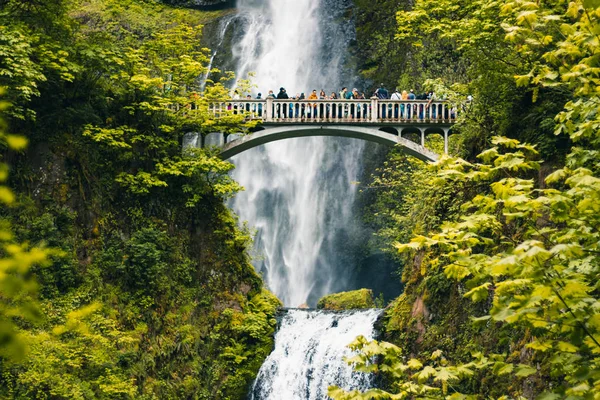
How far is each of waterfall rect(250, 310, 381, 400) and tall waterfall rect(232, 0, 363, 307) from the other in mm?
10049

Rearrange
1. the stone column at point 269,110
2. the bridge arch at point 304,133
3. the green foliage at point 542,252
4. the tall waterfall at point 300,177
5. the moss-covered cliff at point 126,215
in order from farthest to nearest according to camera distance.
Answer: the tall waterfall at point 300,177 → the stone column at point 269,110 → the bridge arch at point 304,133 → the moss-covered cliff at point 126,215 → the green foliage at point 542,252

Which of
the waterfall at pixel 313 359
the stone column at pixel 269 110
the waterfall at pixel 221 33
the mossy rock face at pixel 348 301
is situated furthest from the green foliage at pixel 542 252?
the waterfall at pixel 221 33

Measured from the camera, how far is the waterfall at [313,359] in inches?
805

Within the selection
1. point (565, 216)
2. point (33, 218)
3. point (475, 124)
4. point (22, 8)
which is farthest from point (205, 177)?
point (565, 216)

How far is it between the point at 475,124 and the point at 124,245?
1092 centimetres

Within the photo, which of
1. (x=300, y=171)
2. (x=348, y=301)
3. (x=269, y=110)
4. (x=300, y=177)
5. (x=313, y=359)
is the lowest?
(x=313, y=359)

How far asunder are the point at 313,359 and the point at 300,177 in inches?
580

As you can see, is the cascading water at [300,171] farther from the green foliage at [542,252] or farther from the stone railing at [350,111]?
the green foliage at [542,252]

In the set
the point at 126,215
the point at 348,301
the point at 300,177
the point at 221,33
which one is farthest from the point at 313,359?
the point at 221,33

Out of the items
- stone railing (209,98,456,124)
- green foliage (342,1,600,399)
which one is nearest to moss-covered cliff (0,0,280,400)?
stone railing (209,98,456,124)

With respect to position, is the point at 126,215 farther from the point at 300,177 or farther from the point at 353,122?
the point at 300,177

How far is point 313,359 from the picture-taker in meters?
21.1

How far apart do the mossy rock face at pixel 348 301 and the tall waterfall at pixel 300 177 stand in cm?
486

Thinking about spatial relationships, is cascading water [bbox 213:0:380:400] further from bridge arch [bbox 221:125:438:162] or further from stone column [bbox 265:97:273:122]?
stone column [bbox 265:97:273:122]
